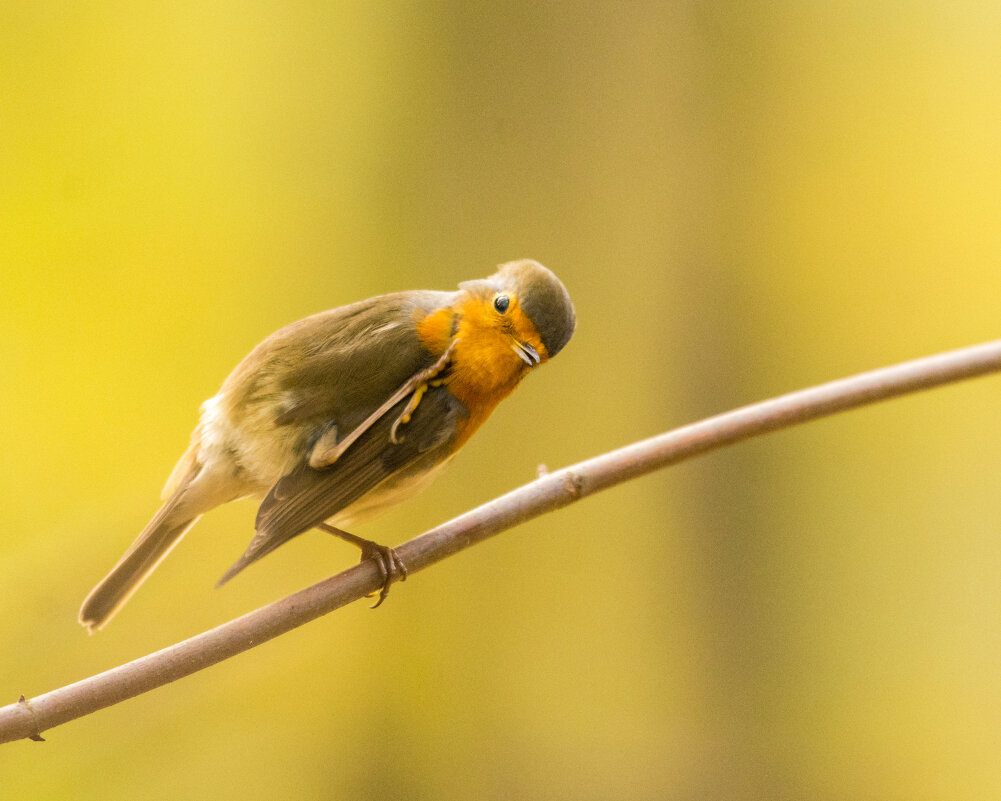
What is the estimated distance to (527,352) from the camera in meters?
1.06

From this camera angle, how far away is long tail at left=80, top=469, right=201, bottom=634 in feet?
3.65

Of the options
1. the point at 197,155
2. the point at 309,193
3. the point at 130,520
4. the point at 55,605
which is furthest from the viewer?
the point at 309,193

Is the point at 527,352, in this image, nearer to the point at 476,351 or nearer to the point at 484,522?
the point at 476,351

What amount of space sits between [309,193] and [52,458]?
72cm

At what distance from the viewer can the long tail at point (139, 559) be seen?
1.11 m

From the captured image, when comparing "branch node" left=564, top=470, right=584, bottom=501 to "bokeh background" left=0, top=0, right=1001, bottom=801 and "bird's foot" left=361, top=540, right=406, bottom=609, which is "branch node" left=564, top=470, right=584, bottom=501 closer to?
"bird's foot" left=361, top=540, right=406, bottom=609

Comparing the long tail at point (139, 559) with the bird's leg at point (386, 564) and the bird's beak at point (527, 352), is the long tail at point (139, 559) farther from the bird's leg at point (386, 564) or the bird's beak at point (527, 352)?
the bird's beak at point (527, 352)

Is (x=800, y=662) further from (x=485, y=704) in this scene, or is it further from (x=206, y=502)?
(x=206, y=502)

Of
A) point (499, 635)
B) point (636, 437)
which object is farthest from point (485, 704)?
point (636, 437)

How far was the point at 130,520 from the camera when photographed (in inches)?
60.1

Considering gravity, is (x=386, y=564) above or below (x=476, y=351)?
below

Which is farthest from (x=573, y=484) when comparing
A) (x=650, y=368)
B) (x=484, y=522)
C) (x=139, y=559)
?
(x=650, y=368)

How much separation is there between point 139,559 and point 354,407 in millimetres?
332

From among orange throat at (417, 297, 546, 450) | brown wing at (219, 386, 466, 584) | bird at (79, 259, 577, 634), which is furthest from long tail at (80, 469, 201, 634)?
orange throat at (417, 297, 546, 450)
